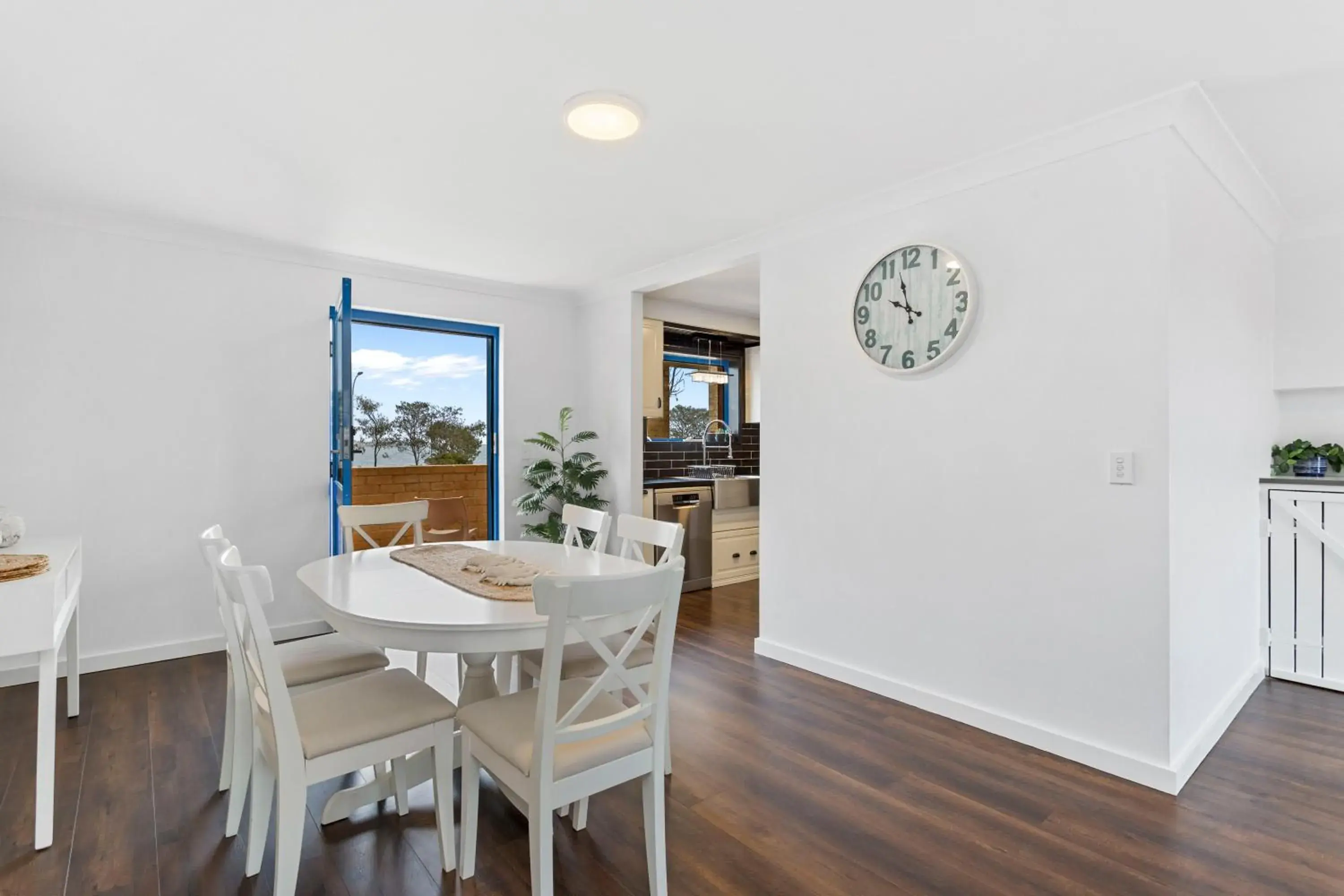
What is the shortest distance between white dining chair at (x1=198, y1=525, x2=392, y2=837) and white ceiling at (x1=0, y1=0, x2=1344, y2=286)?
4.79 feet

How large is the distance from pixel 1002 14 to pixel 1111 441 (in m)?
1.47

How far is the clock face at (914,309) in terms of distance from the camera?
9.59 ft

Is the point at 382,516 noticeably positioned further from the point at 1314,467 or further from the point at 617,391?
the point at 1314,467

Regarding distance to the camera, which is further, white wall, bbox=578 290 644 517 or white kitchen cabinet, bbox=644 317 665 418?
white kitchen cabinet, bbox=644 317 665 418

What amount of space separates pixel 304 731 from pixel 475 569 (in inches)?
32.9

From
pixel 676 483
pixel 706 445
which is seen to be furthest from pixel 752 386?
pixel 676 483

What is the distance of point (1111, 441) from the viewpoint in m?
2.50

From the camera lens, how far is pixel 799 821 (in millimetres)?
2207

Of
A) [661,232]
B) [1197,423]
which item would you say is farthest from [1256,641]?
[661,232]

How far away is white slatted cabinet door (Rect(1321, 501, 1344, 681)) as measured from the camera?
3.28 metres

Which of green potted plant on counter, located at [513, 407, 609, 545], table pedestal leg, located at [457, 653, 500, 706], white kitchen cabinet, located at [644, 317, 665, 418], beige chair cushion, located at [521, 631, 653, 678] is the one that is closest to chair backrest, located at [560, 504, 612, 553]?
beige chair cushion, located at [521, 631, 653, 678]

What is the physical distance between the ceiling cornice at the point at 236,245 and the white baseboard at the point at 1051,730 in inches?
128

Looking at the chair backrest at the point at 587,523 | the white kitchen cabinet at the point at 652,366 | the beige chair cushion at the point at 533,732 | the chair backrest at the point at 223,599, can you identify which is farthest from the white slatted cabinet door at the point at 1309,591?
the chair backrest at the point at 223,599

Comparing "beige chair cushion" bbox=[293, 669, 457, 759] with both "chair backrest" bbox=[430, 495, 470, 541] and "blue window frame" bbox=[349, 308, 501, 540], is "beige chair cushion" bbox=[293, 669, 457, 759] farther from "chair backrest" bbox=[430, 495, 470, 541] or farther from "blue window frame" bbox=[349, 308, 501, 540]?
"blue window frame" bbox=[349, 308, 501, 540]
